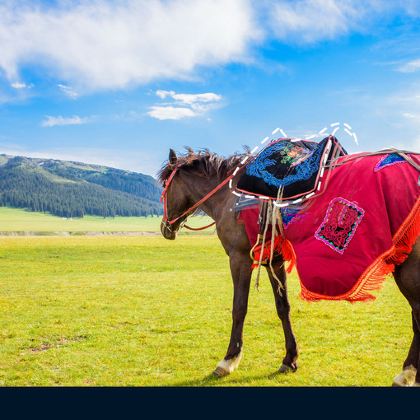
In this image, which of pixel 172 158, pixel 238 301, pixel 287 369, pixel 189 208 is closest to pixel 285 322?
pixel 287 369

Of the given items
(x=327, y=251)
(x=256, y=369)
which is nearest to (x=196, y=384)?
(x=256, y=369)

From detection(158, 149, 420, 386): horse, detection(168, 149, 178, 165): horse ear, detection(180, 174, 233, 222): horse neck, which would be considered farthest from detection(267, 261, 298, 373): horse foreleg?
detection(168, 149, 178, 165): horse ear

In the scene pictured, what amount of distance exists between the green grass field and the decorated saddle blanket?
Answer: 191 cm

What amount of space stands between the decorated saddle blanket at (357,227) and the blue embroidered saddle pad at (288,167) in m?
0.21

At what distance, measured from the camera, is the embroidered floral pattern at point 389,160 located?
14.9 ft

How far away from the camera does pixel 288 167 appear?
5.36 meters

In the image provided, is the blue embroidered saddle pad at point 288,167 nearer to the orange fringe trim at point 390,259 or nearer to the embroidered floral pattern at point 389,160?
the embroidered floral pattern at point 389,160

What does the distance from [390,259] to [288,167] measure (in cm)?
162

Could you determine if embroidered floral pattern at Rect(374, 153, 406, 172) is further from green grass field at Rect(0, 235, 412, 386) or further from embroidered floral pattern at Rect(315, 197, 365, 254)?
green grass field at Rect(0, 235, 412, 386)

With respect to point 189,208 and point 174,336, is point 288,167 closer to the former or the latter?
point 189,208

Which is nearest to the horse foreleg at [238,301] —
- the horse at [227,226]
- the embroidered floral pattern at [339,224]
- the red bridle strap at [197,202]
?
the horse at [227,226]

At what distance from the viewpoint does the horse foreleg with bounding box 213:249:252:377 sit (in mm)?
5656

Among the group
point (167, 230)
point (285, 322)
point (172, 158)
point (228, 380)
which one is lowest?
point (228, 380)

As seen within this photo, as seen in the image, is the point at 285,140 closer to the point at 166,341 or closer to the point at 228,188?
the point at 228,188
